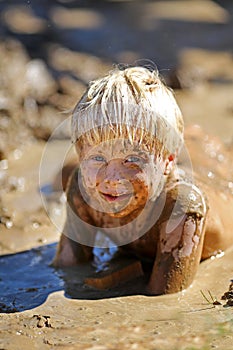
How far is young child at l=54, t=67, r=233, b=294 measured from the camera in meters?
2.94

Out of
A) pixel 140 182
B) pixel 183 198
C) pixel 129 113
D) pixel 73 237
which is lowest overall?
pixel 73 237

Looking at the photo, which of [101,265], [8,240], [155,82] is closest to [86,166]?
[155,82]

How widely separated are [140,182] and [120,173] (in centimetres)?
10

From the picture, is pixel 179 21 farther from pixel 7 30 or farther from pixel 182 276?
pixel 182 276

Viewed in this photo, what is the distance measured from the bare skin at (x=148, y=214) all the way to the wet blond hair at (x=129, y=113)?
64mm

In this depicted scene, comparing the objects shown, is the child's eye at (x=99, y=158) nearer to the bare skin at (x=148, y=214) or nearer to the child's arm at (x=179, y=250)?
the bare skin at (x=148, y=214)

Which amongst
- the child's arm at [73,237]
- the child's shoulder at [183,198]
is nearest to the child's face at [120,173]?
the child's shoulder at [183,198]

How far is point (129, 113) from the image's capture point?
292cm

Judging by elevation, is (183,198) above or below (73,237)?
above

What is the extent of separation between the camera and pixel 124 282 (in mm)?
3271

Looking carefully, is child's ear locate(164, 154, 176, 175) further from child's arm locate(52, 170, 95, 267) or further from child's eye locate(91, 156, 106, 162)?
child's arm locate(52, 170, 95, 267)

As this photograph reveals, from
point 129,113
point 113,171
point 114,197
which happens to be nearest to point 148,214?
point 114,197

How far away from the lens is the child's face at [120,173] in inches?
115

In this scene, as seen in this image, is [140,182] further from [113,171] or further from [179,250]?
[179,250]
